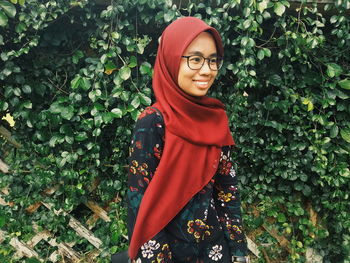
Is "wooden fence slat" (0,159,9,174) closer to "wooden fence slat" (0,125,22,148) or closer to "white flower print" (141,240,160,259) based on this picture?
"wooden fence slat" (0,125,22,148)

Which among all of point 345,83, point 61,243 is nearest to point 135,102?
point 61,243

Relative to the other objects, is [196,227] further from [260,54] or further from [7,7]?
[7,7]

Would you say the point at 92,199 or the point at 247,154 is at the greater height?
the point at 247,154

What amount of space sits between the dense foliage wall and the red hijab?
637mm

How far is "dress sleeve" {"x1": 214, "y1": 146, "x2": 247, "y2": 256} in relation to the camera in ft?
4.20

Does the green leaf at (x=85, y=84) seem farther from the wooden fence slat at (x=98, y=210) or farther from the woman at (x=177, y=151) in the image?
the wooden fence slat at (x=98, y=210)

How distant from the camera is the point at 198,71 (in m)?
1.01

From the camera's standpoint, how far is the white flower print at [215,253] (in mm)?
1220

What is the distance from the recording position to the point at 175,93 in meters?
1.02

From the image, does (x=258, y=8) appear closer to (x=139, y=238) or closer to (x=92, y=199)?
(x=139, y=238)

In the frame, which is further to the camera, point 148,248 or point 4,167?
point 4,167

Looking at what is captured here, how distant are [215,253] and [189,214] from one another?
27cm

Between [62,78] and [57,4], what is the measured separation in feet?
1.57

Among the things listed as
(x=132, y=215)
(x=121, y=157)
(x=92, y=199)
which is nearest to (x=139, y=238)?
(x=132, y=215)
